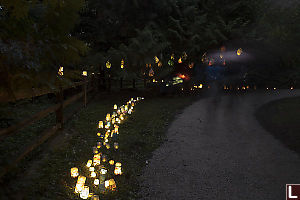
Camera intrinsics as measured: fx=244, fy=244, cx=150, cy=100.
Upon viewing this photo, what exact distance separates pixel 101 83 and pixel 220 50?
9479 millimetres

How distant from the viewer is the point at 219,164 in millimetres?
6219

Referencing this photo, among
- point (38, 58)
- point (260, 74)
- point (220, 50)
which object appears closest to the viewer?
point (38, 58)

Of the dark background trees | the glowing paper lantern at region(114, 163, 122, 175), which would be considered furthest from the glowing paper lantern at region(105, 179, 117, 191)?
the dark background trees

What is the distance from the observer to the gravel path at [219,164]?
4.88m

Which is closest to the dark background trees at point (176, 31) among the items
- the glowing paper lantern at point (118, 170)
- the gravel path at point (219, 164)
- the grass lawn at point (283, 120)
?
the grass lawn at point (283, 120)

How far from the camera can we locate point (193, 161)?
639 centimetres

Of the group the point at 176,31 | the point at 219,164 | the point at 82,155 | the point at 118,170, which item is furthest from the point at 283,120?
the point at 82,155

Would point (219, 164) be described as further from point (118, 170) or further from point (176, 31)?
point (176, 31)

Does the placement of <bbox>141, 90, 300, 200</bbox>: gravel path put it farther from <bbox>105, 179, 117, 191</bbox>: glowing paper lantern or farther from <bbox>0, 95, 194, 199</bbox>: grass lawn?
<bbox>105, 179, 117, 191</bbox>: glowing paper lantern

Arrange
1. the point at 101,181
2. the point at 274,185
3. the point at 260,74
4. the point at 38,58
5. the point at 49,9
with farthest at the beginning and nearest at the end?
the point at 260,74 < the point at 274,185 < the point at 101,181 < the point at 49,9 < the point at 38,58

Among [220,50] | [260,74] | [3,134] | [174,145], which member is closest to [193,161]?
[174,145]

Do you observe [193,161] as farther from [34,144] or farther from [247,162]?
[34,144]

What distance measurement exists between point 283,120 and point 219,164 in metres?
5.65

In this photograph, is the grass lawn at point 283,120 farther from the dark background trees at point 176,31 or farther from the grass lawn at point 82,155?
the dark background trees at point 176,31
